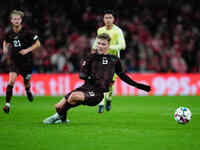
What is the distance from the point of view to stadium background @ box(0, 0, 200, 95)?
18641 mm

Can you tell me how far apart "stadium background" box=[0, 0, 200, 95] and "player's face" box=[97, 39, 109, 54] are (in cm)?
1014

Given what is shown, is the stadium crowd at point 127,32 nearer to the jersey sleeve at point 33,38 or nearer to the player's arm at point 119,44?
the jersey sleeve at point 33,38

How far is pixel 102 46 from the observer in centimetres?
807

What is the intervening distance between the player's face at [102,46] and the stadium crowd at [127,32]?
422 inches

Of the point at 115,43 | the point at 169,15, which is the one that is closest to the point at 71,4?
the point at 169,15

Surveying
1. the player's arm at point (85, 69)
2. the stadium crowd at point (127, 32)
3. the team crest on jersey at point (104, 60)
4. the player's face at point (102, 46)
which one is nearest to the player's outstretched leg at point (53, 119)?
the player's arm at point (85, 69)

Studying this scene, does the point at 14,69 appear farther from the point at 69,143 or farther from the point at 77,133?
the point at 69,143

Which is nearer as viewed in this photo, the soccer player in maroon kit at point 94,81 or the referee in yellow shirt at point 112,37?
the soccer player in maroon kit at point 94,81

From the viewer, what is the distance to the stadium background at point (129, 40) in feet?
61.2

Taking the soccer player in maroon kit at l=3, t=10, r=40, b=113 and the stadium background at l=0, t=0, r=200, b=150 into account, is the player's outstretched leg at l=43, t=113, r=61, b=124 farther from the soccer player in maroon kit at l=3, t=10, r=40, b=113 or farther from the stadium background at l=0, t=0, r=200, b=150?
the stadium background at l=0, t=0, r=200, b=150

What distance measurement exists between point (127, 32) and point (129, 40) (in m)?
0.54

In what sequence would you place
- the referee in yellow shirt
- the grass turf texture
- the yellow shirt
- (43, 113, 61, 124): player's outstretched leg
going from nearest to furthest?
1. the grass turf texture
2. (43, 113, 61, 124): player's outstretched leg
3. the referee in yellow shirt
4. the yellow shirt

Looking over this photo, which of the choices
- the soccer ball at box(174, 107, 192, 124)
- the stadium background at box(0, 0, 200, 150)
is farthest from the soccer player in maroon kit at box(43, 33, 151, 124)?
the stadium background at box(0, 0, 200, 150)

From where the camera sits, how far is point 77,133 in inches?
278
